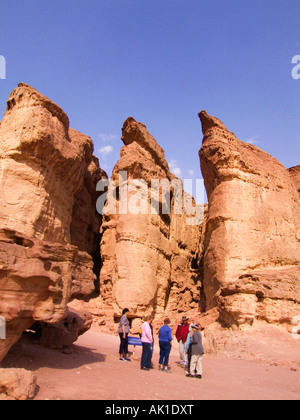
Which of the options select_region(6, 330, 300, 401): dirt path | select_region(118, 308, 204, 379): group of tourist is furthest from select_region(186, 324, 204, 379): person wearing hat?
select_region(6, 330, 300, 401): dirt path

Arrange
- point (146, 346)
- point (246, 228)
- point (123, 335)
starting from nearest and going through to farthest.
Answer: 1. point (146, 346)
2. point (123, 335)
3. point (246, 228)

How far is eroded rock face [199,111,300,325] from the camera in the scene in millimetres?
11672

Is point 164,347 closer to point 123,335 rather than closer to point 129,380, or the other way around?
point 123,335

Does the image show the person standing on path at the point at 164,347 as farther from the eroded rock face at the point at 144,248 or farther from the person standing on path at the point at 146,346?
the eroded rock face at the point at 144,248

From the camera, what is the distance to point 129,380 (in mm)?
5551

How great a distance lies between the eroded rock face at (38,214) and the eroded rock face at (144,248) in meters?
2.39

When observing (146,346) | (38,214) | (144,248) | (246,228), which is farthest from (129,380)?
(246,228)

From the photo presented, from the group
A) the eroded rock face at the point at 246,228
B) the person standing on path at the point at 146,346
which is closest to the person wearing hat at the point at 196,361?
the person standing on path at the point at 146,346

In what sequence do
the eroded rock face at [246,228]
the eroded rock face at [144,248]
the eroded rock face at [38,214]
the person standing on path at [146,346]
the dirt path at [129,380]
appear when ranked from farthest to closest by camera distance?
1. the eroded rock face at [144,248]
2. the eroded rock face at [246,228]
3. the person standing on path at [146,346]
4. the eroded rock face at [38,214]
5. the dirt path at [129,380]

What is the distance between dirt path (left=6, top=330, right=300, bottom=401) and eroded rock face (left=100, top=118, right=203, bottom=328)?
6227 millimetres

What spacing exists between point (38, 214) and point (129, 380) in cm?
796

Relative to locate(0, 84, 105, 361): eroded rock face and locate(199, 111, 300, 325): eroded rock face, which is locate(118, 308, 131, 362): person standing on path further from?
locate(199, 111, 300, 325): eroded rock face

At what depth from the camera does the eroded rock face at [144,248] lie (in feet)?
47.2

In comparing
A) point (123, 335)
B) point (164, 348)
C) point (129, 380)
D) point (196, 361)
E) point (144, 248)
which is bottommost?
point (129, 380)
